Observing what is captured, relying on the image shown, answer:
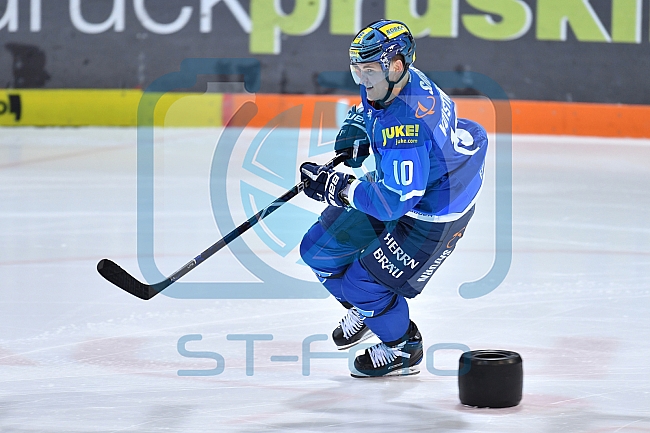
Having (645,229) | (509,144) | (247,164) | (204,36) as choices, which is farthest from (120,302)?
(204,36)

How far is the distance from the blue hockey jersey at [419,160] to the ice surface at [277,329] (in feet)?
1.74

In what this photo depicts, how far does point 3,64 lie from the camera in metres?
10.6

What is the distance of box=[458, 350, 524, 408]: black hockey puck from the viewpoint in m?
2.79

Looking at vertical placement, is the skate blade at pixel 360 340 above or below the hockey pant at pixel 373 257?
below

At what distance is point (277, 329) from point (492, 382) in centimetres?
111

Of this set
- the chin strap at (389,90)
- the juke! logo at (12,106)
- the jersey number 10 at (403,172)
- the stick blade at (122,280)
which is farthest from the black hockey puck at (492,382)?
the juke! logo at (12,106)

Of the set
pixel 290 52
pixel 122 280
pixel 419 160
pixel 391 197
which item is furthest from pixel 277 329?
pixel 290 52

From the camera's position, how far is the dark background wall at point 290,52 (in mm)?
10375

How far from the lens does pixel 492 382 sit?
2.78m

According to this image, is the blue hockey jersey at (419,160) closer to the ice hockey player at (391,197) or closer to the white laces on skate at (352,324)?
the ice hockey player at (391,197)

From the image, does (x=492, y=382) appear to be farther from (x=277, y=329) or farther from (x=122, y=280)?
(x=122, y=280)

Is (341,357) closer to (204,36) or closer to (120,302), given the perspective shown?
(120,302)

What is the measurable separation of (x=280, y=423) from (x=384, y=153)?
2.58ft

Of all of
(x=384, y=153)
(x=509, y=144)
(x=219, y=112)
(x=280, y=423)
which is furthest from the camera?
(x=219, y=112)
